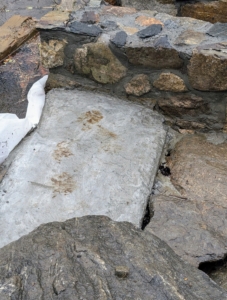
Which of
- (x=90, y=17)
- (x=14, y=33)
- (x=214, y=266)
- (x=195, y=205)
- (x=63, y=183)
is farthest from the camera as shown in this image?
(x=14, y=33)

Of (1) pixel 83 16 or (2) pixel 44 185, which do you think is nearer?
(2) pixel 44 185

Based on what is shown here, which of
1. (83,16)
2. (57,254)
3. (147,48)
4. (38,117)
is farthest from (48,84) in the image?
(57,254)

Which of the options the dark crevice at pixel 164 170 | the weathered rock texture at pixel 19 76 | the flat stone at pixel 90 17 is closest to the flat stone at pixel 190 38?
the flat stone at pixel 90 17

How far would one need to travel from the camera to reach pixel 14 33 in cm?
345

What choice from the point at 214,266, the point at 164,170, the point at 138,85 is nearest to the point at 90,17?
the point at 138,85

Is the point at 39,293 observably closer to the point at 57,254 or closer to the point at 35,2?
the point at 57,254

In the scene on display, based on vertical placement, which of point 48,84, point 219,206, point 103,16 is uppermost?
point 103,16

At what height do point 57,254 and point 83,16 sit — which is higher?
point 83,16

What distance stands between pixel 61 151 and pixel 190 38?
1.04 m

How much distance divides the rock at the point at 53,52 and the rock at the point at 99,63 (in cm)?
11

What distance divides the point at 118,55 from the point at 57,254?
156 centimetres

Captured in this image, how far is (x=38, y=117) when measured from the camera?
98.3 inches

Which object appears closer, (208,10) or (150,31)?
(150,31)

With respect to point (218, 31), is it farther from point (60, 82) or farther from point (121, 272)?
point (121, 272)
